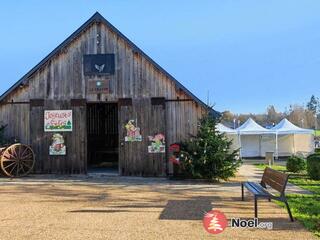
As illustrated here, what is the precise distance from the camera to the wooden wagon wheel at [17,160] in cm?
1807

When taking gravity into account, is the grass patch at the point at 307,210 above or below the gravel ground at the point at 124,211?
below

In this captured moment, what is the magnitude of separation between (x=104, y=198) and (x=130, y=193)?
4.23 feet

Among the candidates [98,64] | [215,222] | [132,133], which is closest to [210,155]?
[132,133]

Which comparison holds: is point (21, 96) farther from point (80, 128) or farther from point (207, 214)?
point (207, 214)

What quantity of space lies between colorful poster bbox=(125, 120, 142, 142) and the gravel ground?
10.7 feet

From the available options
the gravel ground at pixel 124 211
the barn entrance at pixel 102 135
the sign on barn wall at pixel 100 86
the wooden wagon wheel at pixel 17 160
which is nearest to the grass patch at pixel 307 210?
the gravel ground at pixel 124 211

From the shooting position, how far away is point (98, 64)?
62.4ft

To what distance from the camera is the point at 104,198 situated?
471 inches

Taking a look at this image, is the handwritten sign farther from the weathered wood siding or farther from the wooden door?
the wooden door

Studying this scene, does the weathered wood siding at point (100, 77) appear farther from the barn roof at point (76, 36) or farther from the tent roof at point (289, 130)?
the tent roof at point (289, 130)

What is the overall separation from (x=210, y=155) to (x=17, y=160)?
721 centimetres

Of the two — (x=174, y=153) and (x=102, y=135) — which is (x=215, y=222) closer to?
(x=174, y=153)

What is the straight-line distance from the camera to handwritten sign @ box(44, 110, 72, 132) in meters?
19.2

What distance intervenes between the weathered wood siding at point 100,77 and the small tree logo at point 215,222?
945 cm
